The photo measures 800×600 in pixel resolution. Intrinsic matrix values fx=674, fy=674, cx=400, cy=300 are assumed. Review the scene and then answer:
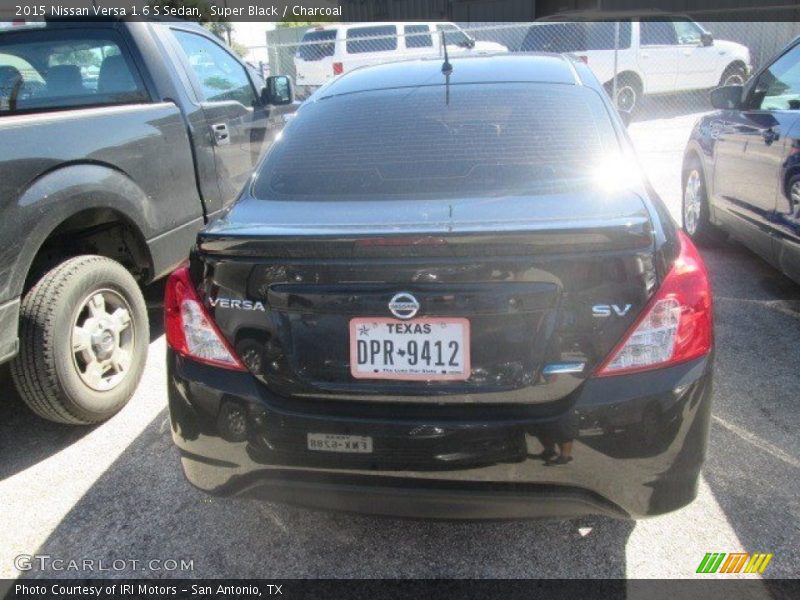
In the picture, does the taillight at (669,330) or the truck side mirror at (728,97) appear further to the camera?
the truck side mirror at (728,97)

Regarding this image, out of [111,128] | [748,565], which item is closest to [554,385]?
[748,565]

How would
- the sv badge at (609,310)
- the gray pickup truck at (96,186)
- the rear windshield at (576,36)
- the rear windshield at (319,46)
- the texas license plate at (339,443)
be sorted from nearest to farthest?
the sv badge at (609,310) < the texas license plate at (339,443) < the gray pickup truck at (96,186) < the rear windshield at (576,36) < the rear windshield at (319,46)

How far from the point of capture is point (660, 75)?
12.9 metres

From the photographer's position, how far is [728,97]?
476 cm

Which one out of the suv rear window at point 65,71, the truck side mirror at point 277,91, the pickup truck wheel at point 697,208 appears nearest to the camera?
the suv rear window at point 65,71

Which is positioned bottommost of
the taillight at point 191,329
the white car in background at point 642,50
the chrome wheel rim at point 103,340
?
the chrome wheel rim at point 103,340

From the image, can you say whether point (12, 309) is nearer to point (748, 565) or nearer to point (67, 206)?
point (67, 206)

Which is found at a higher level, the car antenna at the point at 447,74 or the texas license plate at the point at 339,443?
the car antenna at the point at 447,74

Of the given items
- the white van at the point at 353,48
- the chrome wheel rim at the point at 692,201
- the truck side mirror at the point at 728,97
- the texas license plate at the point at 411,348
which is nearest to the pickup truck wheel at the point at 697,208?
the chrome wheel rim at the point at 692,201

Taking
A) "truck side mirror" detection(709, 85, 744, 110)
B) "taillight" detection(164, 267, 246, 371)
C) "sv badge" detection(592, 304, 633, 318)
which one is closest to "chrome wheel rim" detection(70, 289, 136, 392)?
"taillight" detection(164, 267, 246, 371)

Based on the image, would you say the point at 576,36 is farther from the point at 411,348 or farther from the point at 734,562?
the point at 411,348

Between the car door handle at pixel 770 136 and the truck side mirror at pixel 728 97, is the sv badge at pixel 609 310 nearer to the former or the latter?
the car door handle at pixel 770 136

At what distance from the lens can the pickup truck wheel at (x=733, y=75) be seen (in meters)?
13.6

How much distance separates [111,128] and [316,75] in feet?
37.8
